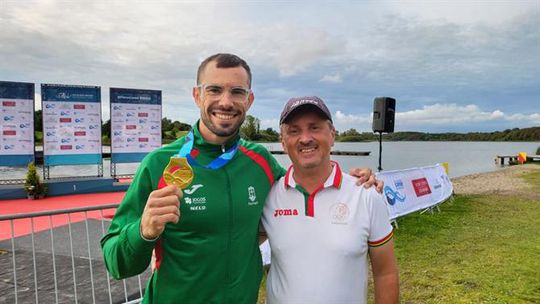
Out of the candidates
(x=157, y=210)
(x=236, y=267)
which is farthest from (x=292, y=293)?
(x=157, y=210)

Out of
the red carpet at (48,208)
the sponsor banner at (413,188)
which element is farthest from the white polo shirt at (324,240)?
the red carpet at (48,208)

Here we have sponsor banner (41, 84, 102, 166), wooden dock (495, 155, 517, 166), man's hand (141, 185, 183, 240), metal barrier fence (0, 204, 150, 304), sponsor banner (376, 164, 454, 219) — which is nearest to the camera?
man's hand (141, 185, 183, 240)

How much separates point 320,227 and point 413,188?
28.0 ft

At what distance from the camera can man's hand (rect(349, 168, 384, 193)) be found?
205cm

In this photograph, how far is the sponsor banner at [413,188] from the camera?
27.7 feet

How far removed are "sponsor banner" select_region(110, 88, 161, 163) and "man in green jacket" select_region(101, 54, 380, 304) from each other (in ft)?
44.8

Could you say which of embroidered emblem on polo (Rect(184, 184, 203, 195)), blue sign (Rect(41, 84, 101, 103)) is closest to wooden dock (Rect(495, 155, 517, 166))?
blue sign (Rect(41, 84, 101, 103))

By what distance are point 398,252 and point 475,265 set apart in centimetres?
122

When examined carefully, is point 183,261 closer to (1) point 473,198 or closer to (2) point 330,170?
(2) point 330,170

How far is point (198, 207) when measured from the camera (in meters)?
1.84

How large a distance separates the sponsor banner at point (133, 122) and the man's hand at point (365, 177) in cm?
1369

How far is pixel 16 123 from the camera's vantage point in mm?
12758

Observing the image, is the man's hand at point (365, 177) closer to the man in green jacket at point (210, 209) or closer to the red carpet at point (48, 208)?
the man in green jacket at point (210, 209)

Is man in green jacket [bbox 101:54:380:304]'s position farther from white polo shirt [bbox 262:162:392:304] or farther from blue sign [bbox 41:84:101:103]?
blue sign [bbox 41:84:101:103]
